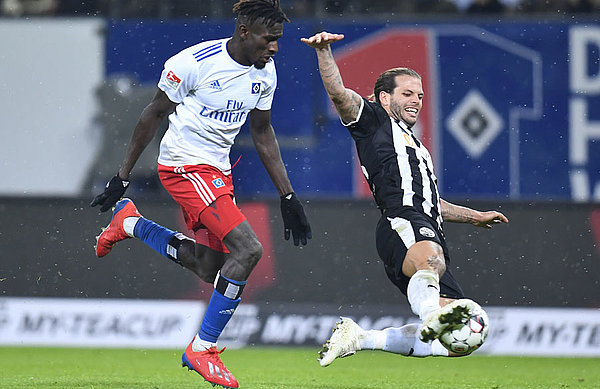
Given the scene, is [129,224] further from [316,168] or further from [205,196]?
[316,168]

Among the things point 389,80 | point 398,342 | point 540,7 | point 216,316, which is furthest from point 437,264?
point 540,7

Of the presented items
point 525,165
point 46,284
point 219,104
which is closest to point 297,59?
point 525,165

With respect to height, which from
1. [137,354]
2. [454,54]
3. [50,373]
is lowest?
[137,354]

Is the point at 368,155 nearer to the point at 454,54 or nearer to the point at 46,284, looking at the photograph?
the point at 46,284

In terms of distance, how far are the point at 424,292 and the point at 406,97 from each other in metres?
1.24

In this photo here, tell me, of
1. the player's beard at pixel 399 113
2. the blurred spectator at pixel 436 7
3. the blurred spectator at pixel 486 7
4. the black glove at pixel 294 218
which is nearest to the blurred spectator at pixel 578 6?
the blurred spectator at pixel 486 7

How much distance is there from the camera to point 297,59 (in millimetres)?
10438

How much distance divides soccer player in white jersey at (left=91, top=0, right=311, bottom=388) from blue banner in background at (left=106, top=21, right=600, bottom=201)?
389 cm

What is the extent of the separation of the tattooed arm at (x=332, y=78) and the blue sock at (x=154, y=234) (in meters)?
1.54

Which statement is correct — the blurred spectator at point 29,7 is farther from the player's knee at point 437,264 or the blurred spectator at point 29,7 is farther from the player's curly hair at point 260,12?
the player's knee at point 437,264

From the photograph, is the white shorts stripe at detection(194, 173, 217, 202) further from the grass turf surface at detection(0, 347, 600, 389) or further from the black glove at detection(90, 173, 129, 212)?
the grass turf surface at detection(0, 347, 600, 389)

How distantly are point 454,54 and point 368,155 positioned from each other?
206 inches

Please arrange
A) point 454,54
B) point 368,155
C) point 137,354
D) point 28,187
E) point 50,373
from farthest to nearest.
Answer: point 454,54 → point 28,187 → point 137,354 → point 50,373 → point 368,155

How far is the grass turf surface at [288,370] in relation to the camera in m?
6.47
